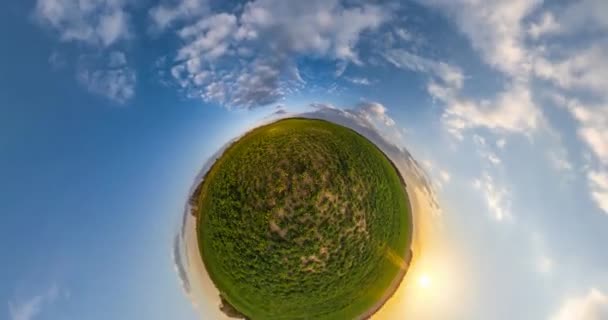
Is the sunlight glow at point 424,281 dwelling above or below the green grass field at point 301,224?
below

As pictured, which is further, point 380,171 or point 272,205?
point 380,171

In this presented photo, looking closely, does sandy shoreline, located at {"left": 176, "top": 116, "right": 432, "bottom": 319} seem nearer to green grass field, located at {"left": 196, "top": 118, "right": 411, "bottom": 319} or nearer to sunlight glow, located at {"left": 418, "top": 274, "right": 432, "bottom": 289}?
green grass field, located at {"left": 196, "top": 118, "right": 411, "bottom": 319}

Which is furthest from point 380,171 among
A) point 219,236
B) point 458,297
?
point 219,236

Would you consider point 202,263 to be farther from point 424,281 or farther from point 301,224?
point 424,281

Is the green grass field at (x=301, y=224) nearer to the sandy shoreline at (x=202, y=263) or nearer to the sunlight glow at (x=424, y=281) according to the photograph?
the sandy shoreline at (x=202, y=263)

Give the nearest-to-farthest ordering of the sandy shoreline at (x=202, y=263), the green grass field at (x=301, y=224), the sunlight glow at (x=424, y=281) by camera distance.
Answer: the green grass field at (x=301, y=224), the sandy shoreline at (x=202, y=263), the sunlight glow at (x=424, y=281)

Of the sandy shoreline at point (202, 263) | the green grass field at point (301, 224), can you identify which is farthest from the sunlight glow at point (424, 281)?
the green grass field at point (301, 224)

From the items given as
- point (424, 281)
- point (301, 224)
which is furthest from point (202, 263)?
point (424, 281)

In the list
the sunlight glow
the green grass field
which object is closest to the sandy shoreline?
the green grass field

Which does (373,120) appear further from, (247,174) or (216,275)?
(216,275)
